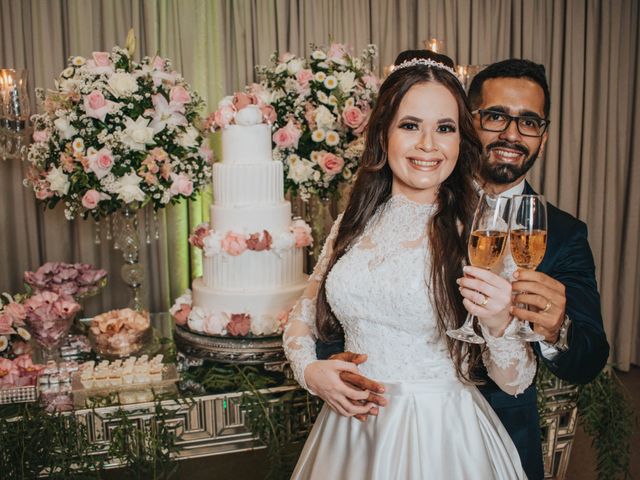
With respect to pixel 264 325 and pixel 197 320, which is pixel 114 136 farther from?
pixel 264 325

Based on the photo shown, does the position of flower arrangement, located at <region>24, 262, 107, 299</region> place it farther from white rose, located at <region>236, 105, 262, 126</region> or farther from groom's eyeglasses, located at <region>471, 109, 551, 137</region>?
groom's eyeglasses, located at <region>471, 109, 551, 137</region>

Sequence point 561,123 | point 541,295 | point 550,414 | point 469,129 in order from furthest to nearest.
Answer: point 561,123
point 550,414
point 469,129
point 541,295

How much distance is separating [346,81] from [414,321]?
1716 mm

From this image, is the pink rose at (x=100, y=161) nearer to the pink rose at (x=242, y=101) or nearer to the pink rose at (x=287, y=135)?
the pink rose at (x=242, y=101)

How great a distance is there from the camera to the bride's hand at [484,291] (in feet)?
4.68

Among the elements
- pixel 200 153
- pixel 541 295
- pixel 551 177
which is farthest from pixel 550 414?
pixel 551 177

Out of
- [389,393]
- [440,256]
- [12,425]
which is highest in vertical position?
[440,256]

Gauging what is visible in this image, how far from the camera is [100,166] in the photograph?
2.81 meters

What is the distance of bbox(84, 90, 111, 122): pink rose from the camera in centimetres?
279

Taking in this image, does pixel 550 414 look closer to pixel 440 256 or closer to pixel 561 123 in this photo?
pixel 440 256

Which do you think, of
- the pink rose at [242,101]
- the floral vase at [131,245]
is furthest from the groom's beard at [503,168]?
the floral vase at [131,245]

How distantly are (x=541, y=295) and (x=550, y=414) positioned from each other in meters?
1.47

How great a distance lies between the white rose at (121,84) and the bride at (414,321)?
52.5 inches

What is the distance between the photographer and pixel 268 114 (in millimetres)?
3146
